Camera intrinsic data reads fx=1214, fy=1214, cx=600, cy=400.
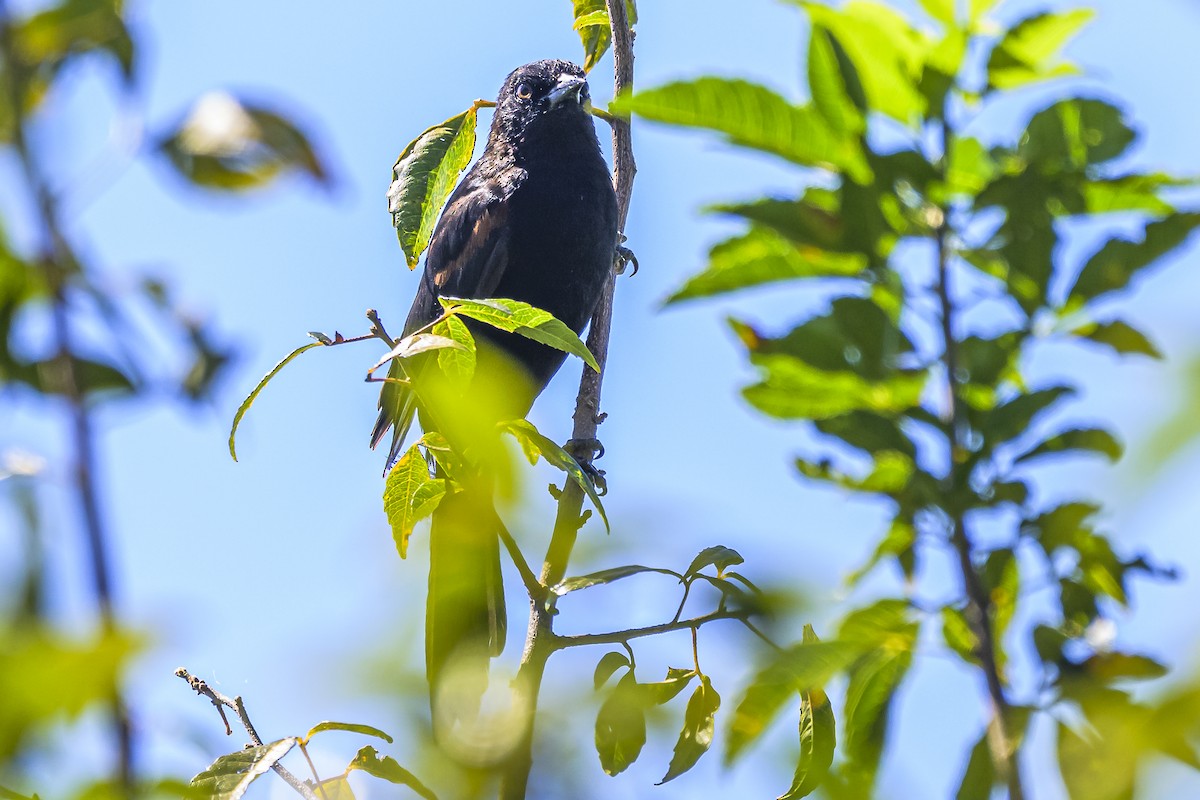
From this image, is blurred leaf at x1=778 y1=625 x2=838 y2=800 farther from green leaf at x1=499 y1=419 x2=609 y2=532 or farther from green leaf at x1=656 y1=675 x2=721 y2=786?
green leaf at x1=499 y1=419 x2=609 y2=532

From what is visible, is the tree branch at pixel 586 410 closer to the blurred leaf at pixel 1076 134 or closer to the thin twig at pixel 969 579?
the thin twig at pixel 969 579

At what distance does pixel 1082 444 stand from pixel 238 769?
1118mm

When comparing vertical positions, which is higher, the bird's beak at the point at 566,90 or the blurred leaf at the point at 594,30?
the bird's beak at the point at 566,90

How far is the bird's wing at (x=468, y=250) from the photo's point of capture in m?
4.30

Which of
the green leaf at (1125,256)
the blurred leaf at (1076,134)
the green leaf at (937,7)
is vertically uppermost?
the green leaf at (937,7)

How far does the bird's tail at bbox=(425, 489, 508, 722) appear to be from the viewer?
164 cm

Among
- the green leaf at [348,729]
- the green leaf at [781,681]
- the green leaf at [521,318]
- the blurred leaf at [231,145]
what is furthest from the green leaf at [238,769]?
the blurred leaf at [231,145]

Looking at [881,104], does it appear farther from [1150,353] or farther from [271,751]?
[271,751]

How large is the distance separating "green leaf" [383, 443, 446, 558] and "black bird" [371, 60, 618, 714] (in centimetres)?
181

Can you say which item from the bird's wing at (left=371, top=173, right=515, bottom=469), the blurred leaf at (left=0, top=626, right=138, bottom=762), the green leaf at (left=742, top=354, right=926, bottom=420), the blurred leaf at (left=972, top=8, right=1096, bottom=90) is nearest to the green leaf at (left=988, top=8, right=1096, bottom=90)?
the blurred leaf at (left=972, top=8, right=1096, bottom=90)

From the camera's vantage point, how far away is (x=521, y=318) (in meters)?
1.62

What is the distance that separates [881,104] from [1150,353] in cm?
30

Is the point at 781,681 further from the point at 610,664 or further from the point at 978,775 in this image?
the point at 610,664

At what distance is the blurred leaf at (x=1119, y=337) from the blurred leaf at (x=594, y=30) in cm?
204
